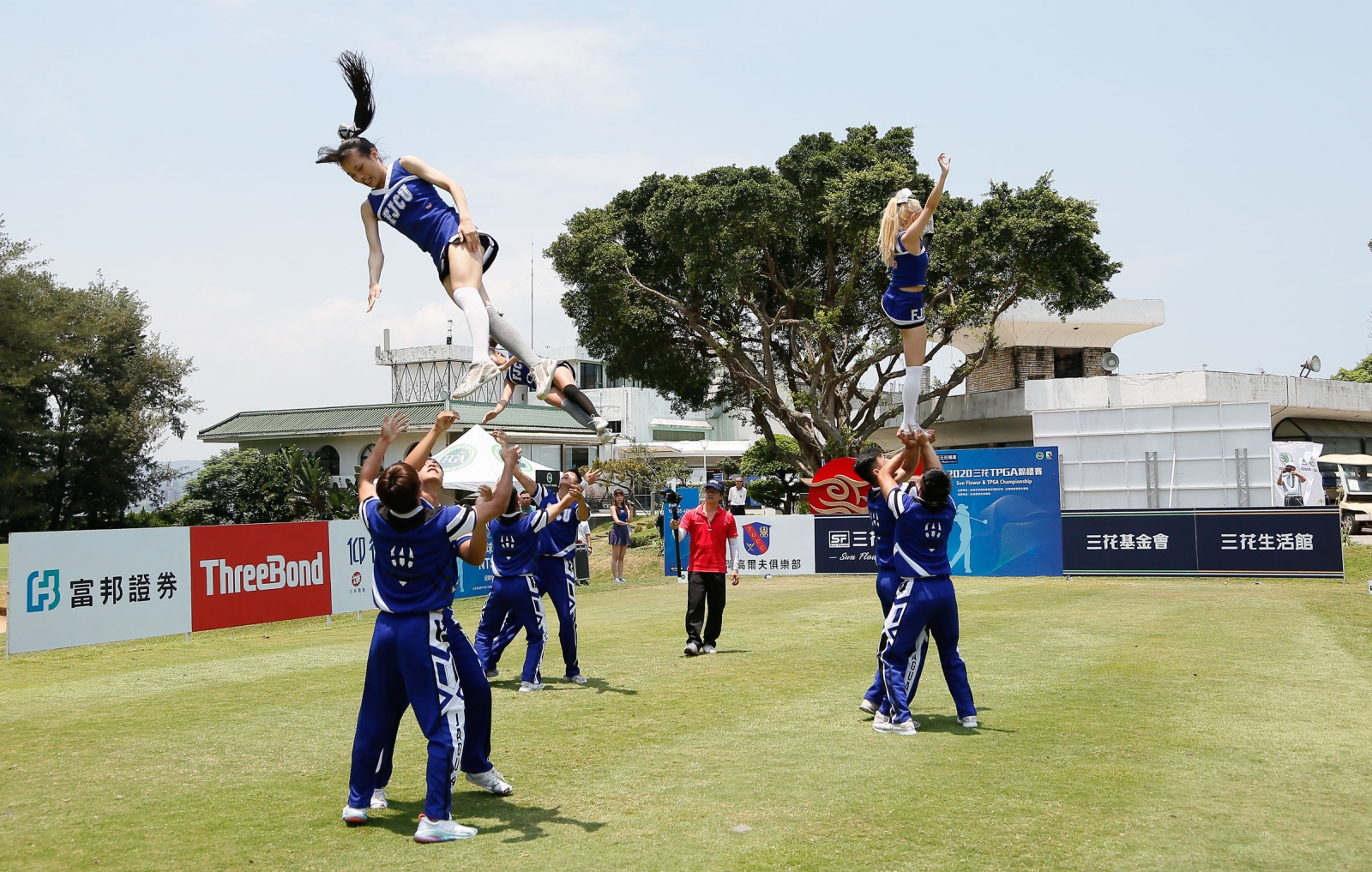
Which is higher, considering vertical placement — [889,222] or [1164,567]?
[889,222]

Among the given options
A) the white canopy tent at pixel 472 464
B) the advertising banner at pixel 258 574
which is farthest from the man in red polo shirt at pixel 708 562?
the white canopy tent at pixel 472 464

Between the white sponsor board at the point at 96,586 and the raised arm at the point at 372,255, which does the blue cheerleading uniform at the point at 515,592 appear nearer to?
the raised arm at the point at 372,255

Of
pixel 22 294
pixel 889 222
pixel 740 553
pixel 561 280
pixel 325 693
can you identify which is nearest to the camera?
pixel 889 222

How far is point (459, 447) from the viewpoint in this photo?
2300 centimetres

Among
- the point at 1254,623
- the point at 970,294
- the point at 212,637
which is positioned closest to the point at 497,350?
the point at 212,637

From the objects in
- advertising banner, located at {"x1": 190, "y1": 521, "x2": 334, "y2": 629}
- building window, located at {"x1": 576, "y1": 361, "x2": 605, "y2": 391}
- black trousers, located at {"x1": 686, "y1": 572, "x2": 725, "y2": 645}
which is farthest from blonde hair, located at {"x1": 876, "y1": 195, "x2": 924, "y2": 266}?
building window, located at {"x1": 576, "y1": 361, "x2": 605, "y2": 391}

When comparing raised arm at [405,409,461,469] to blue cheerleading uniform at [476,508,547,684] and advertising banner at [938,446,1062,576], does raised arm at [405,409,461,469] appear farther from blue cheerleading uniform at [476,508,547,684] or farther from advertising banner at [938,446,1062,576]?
advertising banner at [938,446,1062,576]

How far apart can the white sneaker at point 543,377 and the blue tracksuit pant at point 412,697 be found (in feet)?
4.44

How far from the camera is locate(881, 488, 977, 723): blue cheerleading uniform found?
26.7 ft

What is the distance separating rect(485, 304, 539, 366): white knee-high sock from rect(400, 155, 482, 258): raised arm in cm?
33

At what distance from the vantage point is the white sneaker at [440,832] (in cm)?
555

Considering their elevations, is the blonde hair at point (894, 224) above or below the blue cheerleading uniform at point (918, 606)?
above

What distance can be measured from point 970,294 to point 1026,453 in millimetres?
9043

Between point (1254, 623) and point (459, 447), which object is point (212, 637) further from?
point (1254, 623)
